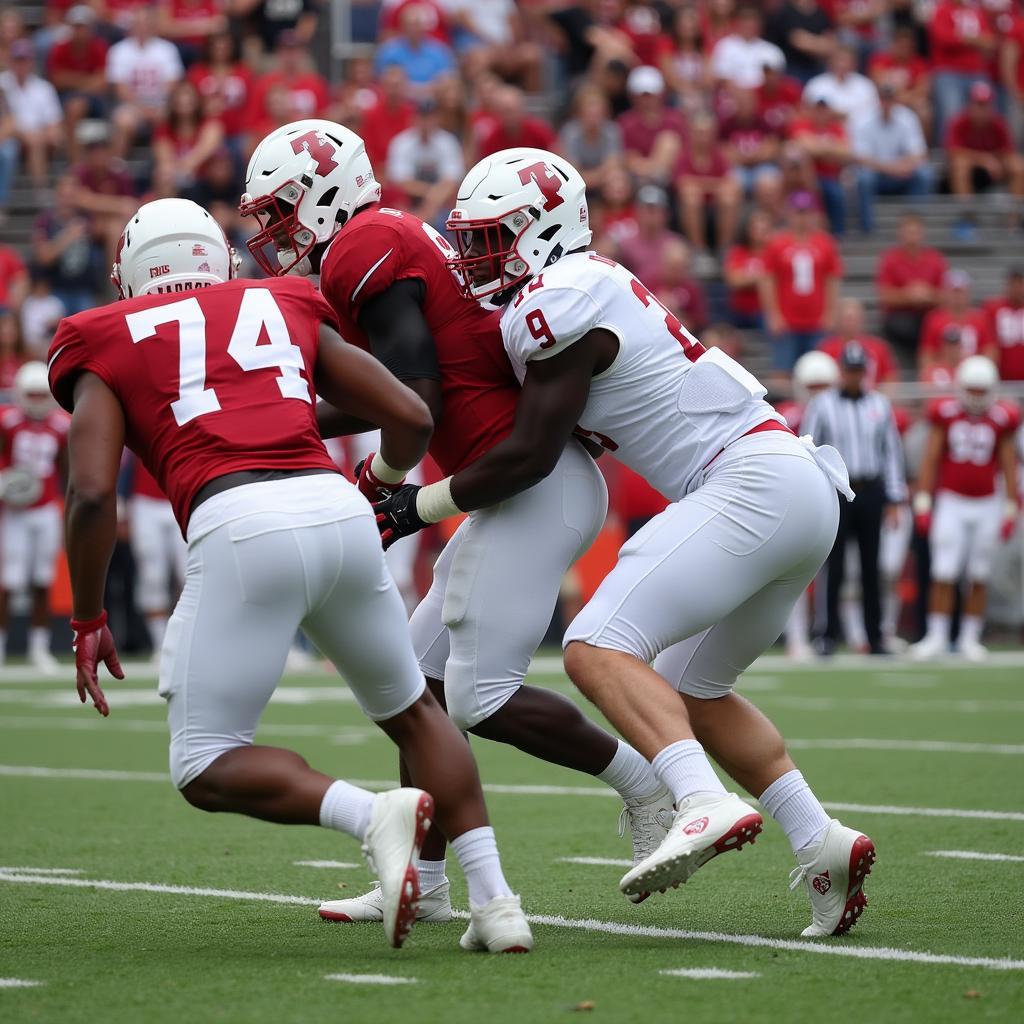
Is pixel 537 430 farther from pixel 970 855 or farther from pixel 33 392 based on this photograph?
pixel 33 392

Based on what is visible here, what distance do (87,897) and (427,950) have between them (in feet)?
3.75

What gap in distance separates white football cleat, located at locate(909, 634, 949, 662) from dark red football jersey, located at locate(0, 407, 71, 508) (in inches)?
242

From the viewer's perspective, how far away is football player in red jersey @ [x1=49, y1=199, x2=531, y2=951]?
3896 mm

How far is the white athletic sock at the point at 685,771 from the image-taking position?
4.10m

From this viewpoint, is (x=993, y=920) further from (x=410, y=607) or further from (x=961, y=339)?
(x=961, y=339)

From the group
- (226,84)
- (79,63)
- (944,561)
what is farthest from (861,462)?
(79,63)

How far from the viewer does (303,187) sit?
15.5 ft

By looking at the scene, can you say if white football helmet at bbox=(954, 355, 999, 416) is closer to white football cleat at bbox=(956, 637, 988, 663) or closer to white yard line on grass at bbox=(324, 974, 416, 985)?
white football cleat at bbox=(956, 637, 988, 663)

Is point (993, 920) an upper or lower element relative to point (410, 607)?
upper

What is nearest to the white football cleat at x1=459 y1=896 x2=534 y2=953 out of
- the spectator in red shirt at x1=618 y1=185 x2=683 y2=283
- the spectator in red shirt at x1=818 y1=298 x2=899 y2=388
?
the spectator in red shirt at x1=818 y1=298 x2=899 y2=388

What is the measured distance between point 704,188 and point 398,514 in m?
12.1

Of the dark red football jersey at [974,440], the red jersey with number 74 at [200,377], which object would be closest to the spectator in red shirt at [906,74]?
the dark red football jersey at [974,440]

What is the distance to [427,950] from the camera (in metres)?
4.26

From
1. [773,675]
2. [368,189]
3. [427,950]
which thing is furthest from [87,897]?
[773,675]
